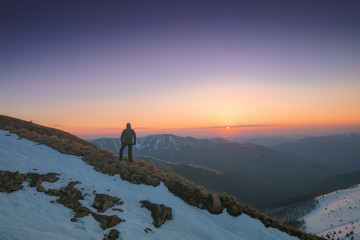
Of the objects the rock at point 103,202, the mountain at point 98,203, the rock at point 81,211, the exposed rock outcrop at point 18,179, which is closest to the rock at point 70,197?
the mountain at point 98,203

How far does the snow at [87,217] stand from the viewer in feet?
23.1

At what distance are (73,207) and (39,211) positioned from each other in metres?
1.28

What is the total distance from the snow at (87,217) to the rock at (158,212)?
0.26 metres

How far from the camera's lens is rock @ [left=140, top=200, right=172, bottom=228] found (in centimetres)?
992

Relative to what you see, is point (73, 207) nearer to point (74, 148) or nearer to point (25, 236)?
point (25, 236)

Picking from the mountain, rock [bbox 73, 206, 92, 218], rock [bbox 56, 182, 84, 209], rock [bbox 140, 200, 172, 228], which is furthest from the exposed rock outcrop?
rock [bbox 140, 200, 172, 228]

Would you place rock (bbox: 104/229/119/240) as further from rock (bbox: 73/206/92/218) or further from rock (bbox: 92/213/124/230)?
rock (bbox: 73/206/92/218)

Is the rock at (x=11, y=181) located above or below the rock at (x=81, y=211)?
above

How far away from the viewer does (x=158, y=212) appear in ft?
34.6

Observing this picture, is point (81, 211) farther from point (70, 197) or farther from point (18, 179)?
point (18, 179)

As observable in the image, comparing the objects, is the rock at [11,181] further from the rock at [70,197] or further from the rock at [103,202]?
the rock at [103,202]

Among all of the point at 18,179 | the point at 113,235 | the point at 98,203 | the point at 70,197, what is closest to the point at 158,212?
the point at 98,203

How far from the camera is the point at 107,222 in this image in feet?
27.3

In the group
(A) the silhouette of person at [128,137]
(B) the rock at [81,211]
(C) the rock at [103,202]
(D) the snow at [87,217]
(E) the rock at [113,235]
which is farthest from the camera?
(A) the silhouette of person at [128,137]
